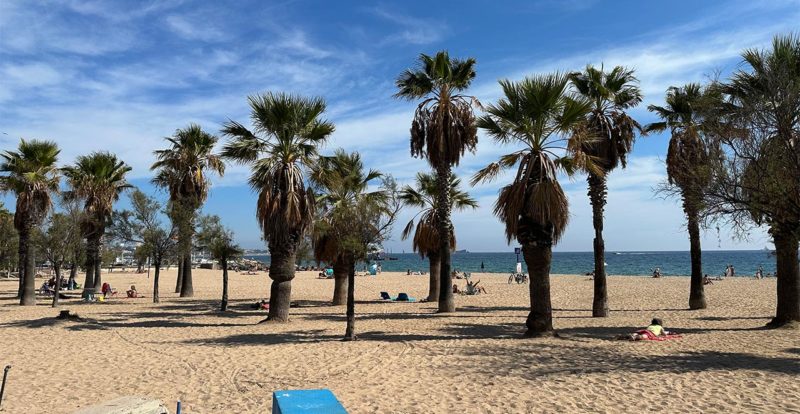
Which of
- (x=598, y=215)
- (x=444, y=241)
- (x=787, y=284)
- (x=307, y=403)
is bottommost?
(x=307, y=403)

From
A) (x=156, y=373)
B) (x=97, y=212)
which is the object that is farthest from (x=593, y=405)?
(x=97, y=212)

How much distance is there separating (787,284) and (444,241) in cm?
1089

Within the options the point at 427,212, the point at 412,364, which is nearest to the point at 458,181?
the point at 427,212

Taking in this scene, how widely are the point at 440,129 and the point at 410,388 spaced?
41.9 ft

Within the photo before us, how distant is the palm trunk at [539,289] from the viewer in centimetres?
1379

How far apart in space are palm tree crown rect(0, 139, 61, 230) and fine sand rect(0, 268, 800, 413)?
22.4 feet

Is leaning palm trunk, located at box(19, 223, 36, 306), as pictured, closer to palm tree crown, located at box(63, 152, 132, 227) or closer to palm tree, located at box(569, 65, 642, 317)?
palm tree crown, located at box(63, 152, 132, 227)

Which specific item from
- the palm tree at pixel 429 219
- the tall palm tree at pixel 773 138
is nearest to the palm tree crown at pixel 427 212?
the palm tree at pixel 429 219

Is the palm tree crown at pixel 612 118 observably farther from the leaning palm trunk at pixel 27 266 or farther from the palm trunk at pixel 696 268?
the leaning palm trunk at pixel 27 266

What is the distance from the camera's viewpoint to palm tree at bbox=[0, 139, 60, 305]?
76.2 ft

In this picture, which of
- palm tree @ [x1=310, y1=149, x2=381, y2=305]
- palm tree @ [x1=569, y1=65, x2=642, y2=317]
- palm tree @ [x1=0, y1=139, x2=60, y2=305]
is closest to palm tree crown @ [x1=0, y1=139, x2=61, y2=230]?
palm tree @ [x1=0, y1=139, x2=60, y2=305]

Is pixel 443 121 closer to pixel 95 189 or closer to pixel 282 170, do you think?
pixel 282 170

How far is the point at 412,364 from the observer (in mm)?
10805

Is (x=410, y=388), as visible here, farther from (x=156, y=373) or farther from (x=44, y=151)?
(x=44, y=151)
